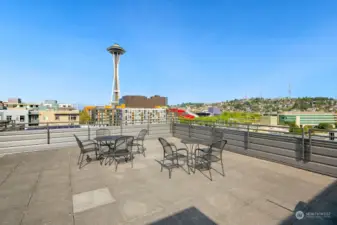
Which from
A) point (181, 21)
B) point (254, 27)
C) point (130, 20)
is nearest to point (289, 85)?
point (254, 27)

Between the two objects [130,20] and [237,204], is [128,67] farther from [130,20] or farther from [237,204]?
[237,204]

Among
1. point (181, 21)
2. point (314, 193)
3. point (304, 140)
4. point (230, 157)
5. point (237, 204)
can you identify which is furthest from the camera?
point (181, 21)

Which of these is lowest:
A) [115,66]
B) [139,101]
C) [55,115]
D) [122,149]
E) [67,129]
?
[122,149]

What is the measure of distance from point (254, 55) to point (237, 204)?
19.7 metres

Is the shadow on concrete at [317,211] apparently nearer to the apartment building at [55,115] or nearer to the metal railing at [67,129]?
the metal railing at [67,129]

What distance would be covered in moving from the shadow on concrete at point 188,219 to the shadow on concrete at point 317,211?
0.85m

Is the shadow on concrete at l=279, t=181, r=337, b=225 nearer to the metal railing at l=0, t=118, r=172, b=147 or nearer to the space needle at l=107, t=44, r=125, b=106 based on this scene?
the metal railing at l=0, t=118, r=172, b=147

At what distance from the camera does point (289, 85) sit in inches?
1086

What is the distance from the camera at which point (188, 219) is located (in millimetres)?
1913

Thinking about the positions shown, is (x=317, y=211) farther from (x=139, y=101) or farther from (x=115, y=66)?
(x=139, y=101)

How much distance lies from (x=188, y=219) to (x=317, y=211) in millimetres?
1661

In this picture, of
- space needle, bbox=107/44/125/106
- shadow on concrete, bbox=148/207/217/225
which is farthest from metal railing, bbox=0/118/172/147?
space needle, bbox=107/44/125/106

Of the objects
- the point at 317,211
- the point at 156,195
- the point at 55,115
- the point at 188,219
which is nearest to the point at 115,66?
the point at 55,115

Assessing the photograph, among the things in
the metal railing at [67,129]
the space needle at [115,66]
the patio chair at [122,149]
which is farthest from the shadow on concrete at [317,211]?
the space needle at [115,66]
